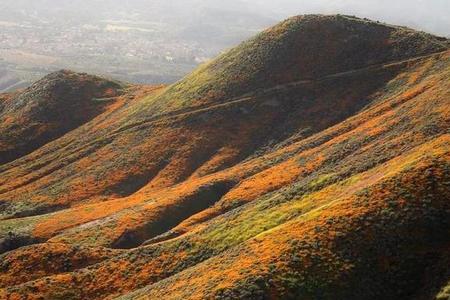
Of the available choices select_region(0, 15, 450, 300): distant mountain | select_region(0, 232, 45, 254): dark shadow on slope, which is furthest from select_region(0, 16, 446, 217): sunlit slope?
select_region(0, 232, 45, 254): dark shadow on slope

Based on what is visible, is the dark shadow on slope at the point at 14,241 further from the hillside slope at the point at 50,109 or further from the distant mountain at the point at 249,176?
the hillside slope at the point at 50,109

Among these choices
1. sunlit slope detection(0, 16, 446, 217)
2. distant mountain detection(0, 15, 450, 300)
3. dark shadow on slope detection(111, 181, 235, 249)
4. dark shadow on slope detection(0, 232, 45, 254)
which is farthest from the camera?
sunlit slope detection(0, 16, 446, 217)

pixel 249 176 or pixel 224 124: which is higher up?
pixel 224 124

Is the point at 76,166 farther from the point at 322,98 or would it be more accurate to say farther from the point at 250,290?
the point at 250,290

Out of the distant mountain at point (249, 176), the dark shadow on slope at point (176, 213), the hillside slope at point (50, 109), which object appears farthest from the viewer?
the hillside slope at point (50, 109)

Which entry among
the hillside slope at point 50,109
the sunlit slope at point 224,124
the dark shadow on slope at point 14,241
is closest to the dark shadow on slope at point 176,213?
the sunlit slope at point 224,124

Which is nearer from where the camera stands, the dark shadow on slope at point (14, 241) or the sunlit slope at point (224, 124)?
the dark shadow on slope at point (14, 241)

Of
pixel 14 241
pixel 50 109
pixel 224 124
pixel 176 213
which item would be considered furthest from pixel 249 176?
pixel 50 109

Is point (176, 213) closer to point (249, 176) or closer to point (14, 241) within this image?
point (249, 176)

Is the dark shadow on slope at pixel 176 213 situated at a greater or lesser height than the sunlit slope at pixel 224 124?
lesser

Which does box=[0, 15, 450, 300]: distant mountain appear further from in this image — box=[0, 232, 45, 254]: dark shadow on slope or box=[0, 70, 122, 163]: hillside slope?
box=[0, 70, 122, 163]: hillside slope
